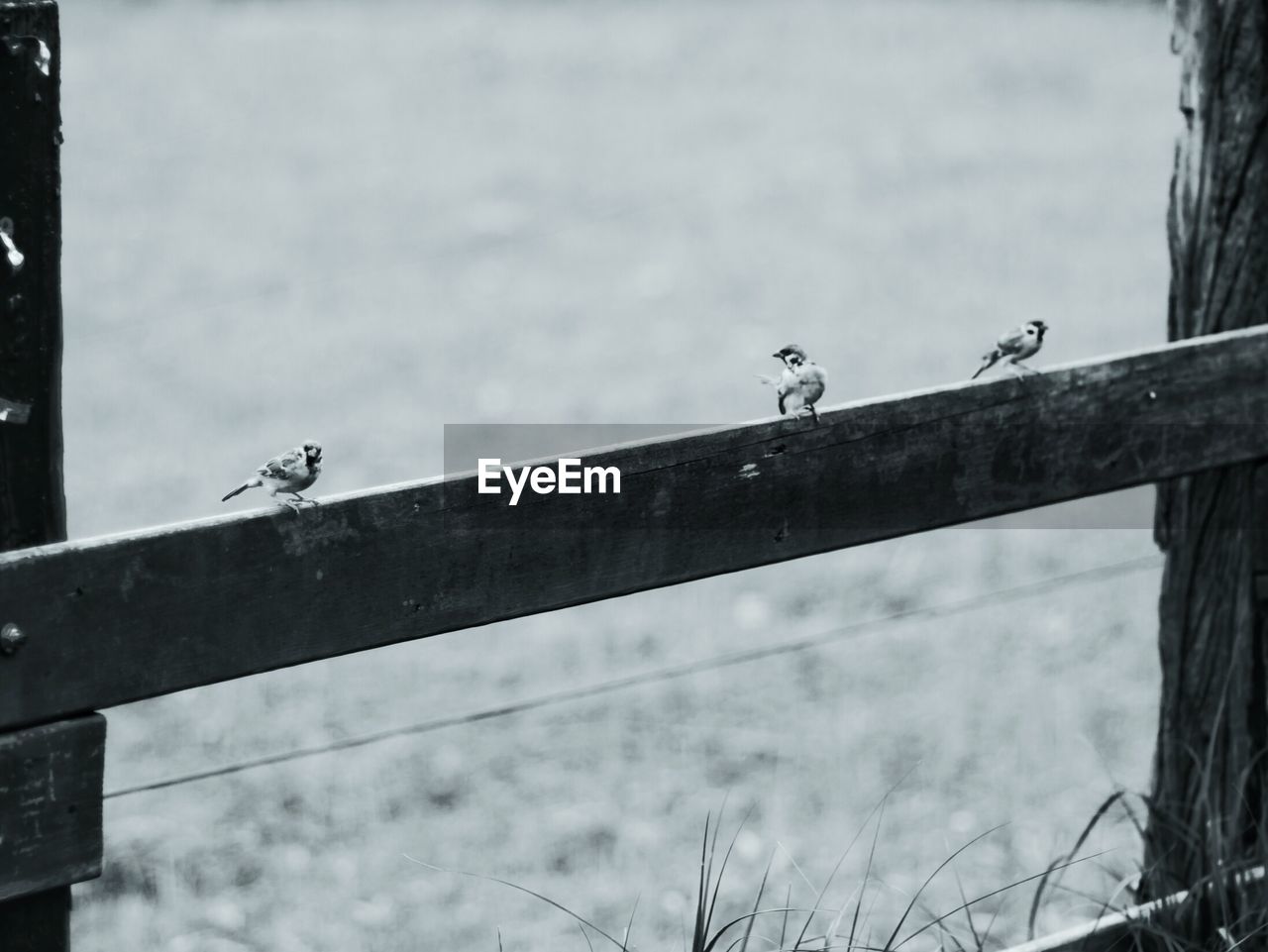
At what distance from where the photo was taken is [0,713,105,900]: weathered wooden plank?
77.6 inches

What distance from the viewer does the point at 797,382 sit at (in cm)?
281

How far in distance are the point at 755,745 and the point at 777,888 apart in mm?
862

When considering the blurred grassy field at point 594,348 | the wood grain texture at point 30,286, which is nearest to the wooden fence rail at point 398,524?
the wood grain texture at point 30,286

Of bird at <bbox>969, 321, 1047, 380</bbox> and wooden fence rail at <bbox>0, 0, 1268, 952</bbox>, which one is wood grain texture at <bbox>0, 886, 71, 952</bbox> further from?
bird at <bbox>969, 321, 1047, 380</bbox>

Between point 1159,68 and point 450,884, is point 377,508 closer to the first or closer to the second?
point 450,884

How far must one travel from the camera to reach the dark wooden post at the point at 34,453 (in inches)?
76.1

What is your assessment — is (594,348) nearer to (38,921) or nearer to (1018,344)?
(1018,344)

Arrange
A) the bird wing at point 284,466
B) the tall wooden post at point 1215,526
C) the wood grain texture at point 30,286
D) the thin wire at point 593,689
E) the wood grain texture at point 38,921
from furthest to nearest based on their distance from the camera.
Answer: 1. the tall wooden post at point 1215,526
2. the thin wire at point 593,689
3. the bird wing at point 284,466
4. the wood grain texture at point 38,921
5. the wood grain texture at point 30,286

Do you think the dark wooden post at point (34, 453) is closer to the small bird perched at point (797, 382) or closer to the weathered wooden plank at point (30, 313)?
the weathered wooden plank at point (30, 313)

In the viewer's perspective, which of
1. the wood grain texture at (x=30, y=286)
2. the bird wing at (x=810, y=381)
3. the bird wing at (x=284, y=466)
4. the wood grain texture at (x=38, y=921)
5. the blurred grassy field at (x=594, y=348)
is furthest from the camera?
the blurred grassy field at (x=594, y=348)

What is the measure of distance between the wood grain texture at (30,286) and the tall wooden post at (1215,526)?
2.16m

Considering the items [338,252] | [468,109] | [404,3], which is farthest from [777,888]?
[404,3]

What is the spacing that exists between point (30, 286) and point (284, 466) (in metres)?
0.68

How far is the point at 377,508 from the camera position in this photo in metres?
2.21
